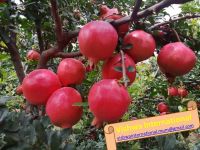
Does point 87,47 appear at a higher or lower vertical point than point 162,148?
higher

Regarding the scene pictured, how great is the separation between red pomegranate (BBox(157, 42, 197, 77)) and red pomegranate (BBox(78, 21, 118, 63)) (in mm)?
143

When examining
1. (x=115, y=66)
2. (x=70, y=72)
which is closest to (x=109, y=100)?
(x=115, y=66)

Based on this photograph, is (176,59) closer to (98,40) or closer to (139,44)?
(139,44)

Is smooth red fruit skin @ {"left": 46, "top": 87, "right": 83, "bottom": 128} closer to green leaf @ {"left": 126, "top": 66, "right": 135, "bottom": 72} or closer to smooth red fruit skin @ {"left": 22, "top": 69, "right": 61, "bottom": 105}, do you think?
smooth red fruit skin @ {"left": 22, "top": 69, "right": 61, "bottom": 105}

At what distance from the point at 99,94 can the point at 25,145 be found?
11.0 inches

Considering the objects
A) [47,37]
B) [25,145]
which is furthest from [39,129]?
[47,37]

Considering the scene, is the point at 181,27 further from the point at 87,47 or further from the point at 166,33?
the point at 87,47

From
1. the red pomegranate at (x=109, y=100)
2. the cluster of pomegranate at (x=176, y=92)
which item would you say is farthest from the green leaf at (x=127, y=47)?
the cluster of pomegranate at (x=176, y=92)

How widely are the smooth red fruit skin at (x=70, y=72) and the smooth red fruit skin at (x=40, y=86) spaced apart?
20 millimetres

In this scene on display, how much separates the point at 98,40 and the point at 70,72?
0.15m

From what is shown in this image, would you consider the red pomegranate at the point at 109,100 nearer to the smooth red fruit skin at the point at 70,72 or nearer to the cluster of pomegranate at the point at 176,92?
the smooth red fruit skin at the point at 70,72

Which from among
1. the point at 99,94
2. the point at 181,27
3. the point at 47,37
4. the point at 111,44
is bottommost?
the point at 99,94

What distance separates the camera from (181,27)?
1084 mm

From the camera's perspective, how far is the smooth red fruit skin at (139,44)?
2.73ft
